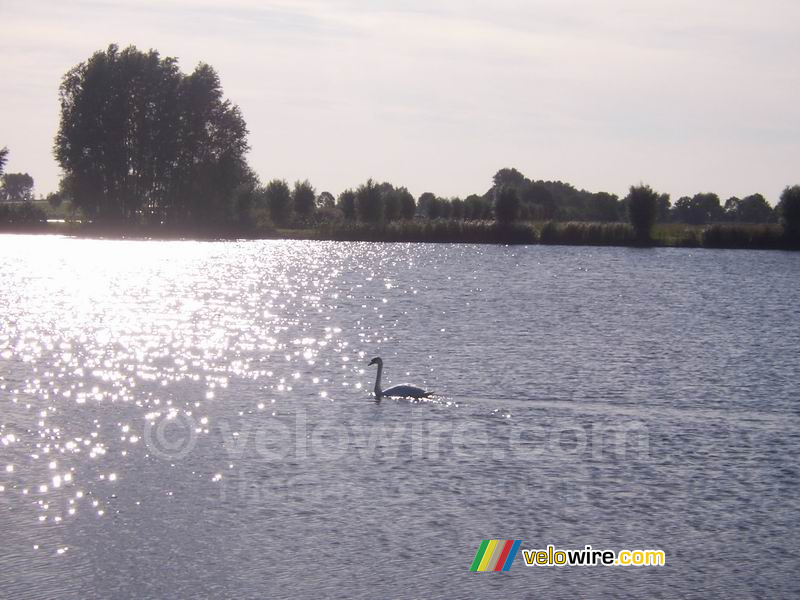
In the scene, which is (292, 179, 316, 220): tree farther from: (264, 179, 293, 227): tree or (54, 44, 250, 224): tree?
(54, 44, 250, 224): tree

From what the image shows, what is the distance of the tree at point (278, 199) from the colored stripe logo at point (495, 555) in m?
139

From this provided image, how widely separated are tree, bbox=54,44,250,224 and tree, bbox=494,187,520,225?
29987mm

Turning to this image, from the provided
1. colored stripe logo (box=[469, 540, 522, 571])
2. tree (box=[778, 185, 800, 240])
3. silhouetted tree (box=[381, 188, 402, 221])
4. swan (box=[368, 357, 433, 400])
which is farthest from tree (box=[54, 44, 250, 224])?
colored stripe logo (box=[469, 540, 522, 571])

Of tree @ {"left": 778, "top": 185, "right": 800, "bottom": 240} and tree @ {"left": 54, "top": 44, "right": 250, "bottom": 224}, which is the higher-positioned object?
tree @ {"left": 54, "top": 44, "right": 250, "bottom": 224}

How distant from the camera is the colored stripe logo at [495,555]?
1645 cm

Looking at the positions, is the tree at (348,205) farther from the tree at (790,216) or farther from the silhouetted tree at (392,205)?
the tree at (790,216)

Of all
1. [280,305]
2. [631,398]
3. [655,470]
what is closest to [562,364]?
[631,398]

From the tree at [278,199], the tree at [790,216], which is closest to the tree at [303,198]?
the tree at [278,199]

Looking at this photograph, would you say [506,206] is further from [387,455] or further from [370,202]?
[387,455]

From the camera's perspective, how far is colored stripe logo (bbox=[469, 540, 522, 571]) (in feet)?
54.0

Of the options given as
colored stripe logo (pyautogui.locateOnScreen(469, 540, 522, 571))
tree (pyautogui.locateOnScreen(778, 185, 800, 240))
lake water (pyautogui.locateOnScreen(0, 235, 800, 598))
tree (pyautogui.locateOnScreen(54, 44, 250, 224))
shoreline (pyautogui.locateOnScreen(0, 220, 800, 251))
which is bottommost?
colored stripe logo (pyautogui.locateOnScreen(469, 540, 522, 571))

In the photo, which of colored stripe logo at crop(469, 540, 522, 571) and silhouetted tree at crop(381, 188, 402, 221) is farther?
silhouetted tree at crop(381, 188, 402, 221)

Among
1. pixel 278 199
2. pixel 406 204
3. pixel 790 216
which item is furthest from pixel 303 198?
pixel 790 216

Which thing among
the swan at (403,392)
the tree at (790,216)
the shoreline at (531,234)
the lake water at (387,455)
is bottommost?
the lake water at (387,455)
